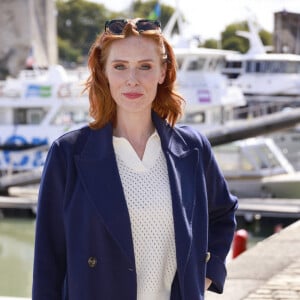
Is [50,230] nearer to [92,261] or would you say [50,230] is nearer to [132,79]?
[92,261]

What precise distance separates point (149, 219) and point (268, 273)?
217cm

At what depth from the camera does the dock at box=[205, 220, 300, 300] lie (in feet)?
11.1

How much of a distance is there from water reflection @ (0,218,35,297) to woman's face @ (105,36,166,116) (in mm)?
8152

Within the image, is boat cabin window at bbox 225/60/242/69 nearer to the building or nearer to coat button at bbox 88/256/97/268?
the building

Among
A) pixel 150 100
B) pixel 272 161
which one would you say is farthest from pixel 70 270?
pixel 272 161

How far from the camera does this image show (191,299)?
1.87 meters

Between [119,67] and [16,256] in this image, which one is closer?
[119,67]

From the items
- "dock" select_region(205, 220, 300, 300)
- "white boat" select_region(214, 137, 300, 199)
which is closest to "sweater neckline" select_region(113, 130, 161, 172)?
"dock" select_region(205, 220, 300, 300)

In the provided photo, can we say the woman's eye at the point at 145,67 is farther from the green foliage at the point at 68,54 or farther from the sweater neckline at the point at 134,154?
the green foliage at the point at 68,54

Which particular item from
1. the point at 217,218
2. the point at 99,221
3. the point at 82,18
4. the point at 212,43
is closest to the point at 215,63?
the point at 217,218

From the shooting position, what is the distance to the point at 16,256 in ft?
39.5

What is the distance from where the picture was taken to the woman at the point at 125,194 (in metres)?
1.78

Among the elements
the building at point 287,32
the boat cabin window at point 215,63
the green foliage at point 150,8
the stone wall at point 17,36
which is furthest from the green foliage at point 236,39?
the boat cabin window at point 215,63

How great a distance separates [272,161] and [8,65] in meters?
32.9
